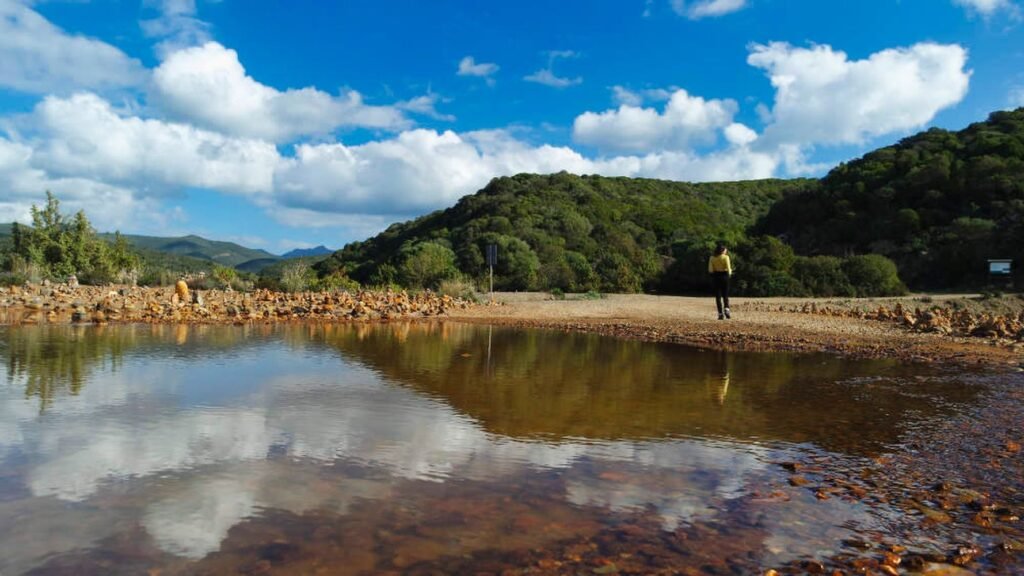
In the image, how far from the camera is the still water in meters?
2.78

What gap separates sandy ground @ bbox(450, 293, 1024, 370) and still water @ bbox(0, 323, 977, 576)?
2.20 meters

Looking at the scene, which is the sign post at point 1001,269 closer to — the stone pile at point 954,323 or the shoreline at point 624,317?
the shoreline at point 624,317

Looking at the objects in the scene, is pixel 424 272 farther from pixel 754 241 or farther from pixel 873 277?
pixel 873 277

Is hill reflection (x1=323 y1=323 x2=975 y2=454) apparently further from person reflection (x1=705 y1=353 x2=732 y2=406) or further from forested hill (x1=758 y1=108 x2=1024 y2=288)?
forested hill (x1=758 y1=108 x2=1024 y2=288)

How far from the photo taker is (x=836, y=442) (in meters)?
4.57

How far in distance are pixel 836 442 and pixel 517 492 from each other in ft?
8.59

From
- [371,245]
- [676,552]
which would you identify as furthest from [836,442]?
[371,245]

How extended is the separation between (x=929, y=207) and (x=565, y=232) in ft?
67.3

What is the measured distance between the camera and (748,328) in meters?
12.4

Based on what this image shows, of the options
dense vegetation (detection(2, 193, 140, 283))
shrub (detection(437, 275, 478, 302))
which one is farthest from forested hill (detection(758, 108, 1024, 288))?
dense vegetation (detection(2, 193, 140, 283))

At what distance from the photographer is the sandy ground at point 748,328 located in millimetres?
9523

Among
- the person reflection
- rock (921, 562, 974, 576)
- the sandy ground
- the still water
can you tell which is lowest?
rock (921, 562, 974, 576)

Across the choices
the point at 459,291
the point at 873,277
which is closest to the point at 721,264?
the point at 459,291

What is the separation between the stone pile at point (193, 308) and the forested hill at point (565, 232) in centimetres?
893
